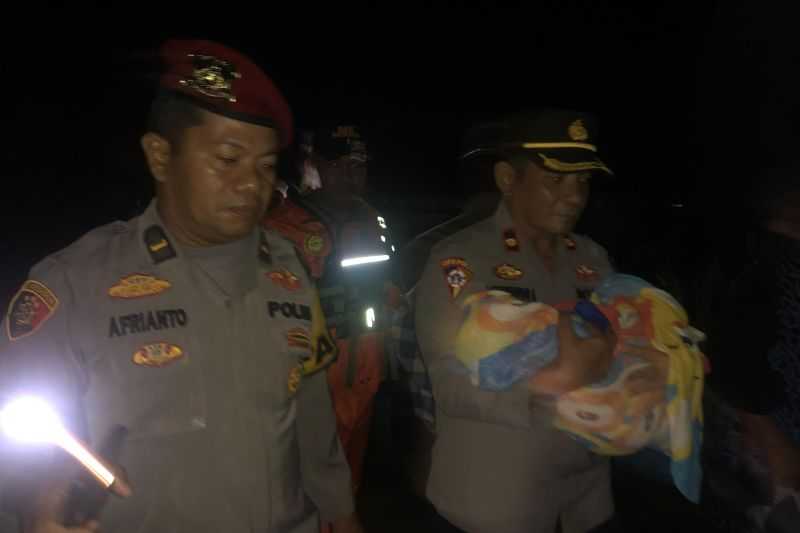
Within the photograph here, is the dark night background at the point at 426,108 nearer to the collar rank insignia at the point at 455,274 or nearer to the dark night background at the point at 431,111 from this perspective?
the dark night background at the point at 431,111

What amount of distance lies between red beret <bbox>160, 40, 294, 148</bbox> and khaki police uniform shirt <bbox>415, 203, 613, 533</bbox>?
728mm

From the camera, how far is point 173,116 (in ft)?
5.62

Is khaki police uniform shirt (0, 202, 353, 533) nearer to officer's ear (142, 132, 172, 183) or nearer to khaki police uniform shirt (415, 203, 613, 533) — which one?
officer's ear (142, 132, 172, 183)

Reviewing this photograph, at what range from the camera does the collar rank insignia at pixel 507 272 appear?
2.19 metres

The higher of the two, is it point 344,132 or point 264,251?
point 264,251

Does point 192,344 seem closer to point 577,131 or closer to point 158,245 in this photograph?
point 158,245

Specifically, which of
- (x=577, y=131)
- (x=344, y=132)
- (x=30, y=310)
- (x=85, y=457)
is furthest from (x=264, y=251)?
(x=344, y=132)

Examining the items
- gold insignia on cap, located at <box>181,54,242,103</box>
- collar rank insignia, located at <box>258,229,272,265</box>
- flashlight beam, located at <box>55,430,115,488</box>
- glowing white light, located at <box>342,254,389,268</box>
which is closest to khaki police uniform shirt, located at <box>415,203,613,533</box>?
collar rank insignia, located at <box>258,229,272,265</box>

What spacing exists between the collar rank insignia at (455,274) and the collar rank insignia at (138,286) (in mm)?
837

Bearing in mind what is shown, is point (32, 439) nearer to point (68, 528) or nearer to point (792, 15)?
point (68, 528)

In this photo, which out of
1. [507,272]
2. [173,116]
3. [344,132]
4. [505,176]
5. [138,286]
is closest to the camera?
[138,286]

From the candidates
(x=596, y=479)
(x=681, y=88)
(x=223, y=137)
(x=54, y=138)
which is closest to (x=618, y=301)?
(x=596, y=479)

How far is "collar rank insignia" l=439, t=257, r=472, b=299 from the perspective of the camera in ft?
6.85

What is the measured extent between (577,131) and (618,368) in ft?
2.63
